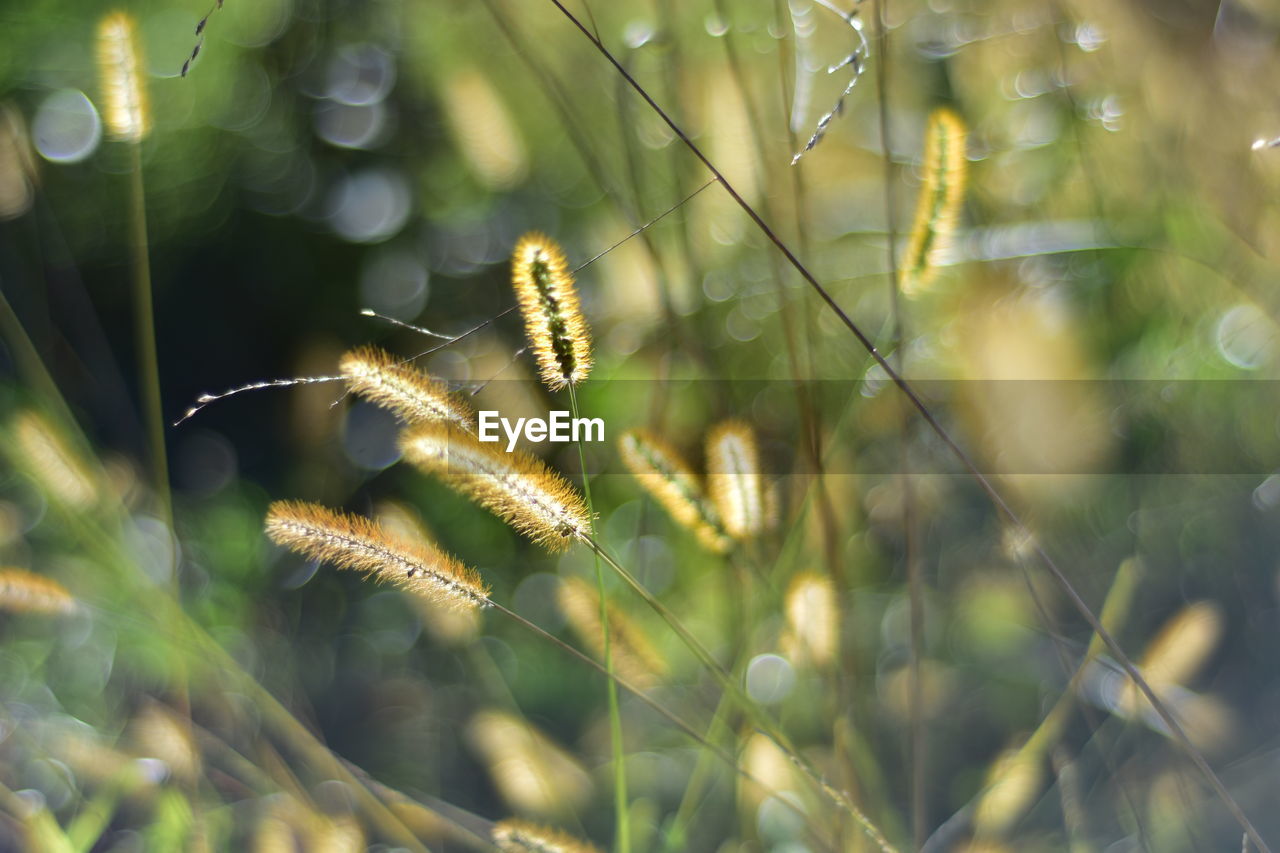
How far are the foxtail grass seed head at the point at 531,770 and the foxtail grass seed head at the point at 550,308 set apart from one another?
372 mm

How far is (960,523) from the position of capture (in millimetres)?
808

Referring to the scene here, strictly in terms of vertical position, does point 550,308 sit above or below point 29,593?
above

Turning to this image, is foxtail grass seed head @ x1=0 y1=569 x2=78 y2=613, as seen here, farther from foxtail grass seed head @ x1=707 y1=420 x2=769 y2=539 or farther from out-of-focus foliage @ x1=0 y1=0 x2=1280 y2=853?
foxtail grass seed head @ x1=707 y1=420 x2=769 y2=539

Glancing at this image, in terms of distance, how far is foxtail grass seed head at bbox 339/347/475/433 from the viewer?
0.45 meters

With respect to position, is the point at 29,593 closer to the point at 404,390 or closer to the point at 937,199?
the point at 404,390

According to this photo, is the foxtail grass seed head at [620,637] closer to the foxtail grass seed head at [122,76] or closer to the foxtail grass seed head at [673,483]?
the foxtail grass seed head at [673,483]

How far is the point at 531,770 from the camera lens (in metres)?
0.68

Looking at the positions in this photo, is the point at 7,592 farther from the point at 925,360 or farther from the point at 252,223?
the point at 925,360

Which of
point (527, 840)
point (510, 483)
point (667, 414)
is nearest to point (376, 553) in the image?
point (510, 483)

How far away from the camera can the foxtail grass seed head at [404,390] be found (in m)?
0.45

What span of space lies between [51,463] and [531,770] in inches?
16.5

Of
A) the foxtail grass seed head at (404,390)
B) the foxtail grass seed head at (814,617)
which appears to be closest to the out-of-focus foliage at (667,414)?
the foxtail grass seed head at (814,617)

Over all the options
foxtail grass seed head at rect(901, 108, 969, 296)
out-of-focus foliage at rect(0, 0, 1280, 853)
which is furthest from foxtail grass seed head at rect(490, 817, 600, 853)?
foxtail grass seed head at rect(901, 108, 969, 296)

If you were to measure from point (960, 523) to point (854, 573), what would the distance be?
0.35 ft
